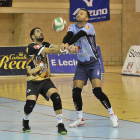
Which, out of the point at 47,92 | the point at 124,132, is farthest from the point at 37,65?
the point at 124,132

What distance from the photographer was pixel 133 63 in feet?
59.9

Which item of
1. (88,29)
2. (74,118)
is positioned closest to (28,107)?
(74,118)

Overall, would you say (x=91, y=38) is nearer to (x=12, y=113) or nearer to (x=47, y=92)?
(x=47, y=92)

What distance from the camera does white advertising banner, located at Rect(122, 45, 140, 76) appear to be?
18.0 meters

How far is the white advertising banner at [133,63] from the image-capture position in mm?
18000

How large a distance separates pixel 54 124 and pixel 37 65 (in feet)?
4.07

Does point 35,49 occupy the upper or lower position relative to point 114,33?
lower

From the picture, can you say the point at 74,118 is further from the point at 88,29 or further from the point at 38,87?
the point at 88,29

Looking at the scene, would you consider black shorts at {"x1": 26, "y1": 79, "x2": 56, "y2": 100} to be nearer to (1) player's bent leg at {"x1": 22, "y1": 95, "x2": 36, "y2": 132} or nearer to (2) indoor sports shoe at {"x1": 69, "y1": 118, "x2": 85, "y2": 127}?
(1) player's bent leg at {"x1": 22, "y1": 95, "x2": 36, "y2": 132}

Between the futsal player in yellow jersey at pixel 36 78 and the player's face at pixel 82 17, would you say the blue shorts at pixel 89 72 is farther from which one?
the player's face at pixel 82 17

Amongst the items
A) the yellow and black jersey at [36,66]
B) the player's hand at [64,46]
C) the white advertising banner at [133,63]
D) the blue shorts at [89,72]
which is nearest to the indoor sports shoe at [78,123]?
the blue shorts at [89,72]

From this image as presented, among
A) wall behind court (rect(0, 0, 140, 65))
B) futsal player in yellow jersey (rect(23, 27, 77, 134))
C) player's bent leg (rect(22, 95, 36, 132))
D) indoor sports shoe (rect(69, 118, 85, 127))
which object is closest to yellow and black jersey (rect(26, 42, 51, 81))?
futsal player in yellow jersey (rect(23, 27, 77, 134))

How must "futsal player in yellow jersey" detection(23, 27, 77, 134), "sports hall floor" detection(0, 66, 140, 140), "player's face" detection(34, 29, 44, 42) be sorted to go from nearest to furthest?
"sports hall floor" detection(0, 66, 140, 140)
"futsal player in yellow jersey" detection(23, 27, 77, 134)
"player's face" detection(34, 29, 44, 42)

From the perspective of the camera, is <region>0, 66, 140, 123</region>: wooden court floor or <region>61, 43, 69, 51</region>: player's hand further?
<region>0, 66, 140, 123</region>: wooden court floor
